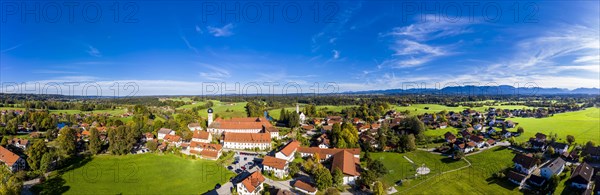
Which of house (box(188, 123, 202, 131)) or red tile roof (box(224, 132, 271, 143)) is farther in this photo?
house (box(188, 123, 202, 131))

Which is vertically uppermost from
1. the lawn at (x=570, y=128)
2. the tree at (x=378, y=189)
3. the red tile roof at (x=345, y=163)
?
the lawn at (x=570, y=128)

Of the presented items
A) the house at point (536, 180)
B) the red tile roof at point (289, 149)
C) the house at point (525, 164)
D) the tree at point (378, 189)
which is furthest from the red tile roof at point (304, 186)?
the house at point (525, 164)

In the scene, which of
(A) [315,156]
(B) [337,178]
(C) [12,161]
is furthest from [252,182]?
(C) [12,161]

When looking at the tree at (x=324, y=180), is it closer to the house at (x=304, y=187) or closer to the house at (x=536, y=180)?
the house at (x=304, y=187)

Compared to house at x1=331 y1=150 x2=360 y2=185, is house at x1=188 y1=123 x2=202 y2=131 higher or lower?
house at x1=188 y1=123 x2=202 y2=131

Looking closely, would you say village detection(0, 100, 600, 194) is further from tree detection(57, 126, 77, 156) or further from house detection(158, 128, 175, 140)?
tree detection(57, 126, 77, 156)

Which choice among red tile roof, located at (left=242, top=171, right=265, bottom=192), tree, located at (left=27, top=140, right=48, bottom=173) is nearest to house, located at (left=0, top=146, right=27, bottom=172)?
tree, located at (left=27, top=140, right=48, bottom=173)

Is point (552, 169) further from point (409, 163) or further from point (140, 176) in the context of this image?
point (140, 176)
